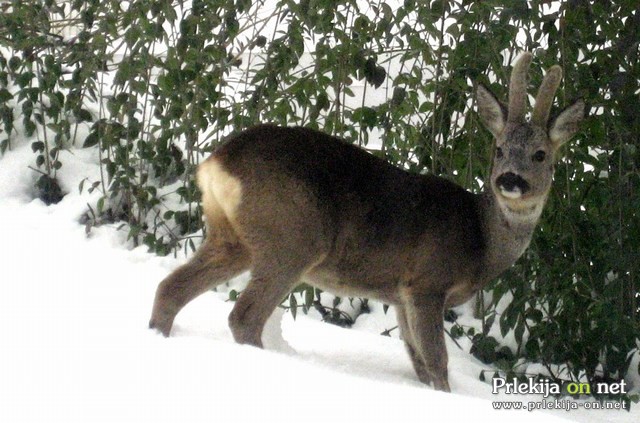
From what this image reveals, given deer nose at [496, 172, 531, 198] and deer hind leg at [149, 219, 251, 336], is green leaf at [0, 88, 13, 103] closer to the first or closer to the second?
deer hind leg at [149, 219, 251, 336]

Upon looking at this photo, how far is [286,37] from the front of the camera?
5.92 m

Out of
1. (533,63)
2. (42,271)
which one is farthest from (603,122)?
(42,271)

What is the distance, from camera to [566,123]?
4.81 meters

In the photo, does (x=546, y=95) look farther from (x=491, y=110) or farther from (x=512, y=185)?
(x=512, y=185)

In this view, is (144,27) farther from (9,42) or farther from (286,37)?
(9,42)

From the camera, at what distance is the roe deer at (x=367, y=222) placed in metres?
4.37

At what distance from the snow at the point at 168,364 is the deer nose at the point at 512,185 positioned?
3.10 ft

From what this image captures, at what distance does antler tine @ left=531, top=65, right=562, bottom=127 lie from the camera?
478cm

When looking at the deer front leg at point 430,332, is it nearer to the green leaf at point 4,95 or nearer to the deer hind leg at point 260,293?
the deer hind leg at point 260,293

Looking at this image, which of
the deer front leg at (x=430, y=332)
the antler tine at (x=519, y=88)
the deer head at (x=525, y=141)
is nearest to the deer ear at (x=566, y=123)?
the deer head at (x=525, y=141)

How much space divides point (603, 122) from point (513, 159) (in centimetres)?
87

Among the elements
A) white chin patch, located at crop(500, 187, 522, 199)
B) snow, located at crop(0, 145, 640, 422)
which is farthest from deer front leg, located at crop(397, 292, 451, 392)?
white chin patch, located at crop(500, 187, 522, 199)

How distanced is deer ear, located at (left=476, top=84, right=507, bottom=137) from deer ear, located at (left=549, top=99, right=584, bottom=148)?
240mm

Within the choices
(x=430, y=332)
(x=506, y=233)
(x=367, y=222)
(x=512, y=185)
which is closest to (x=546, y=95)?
(x=512, y=185)
